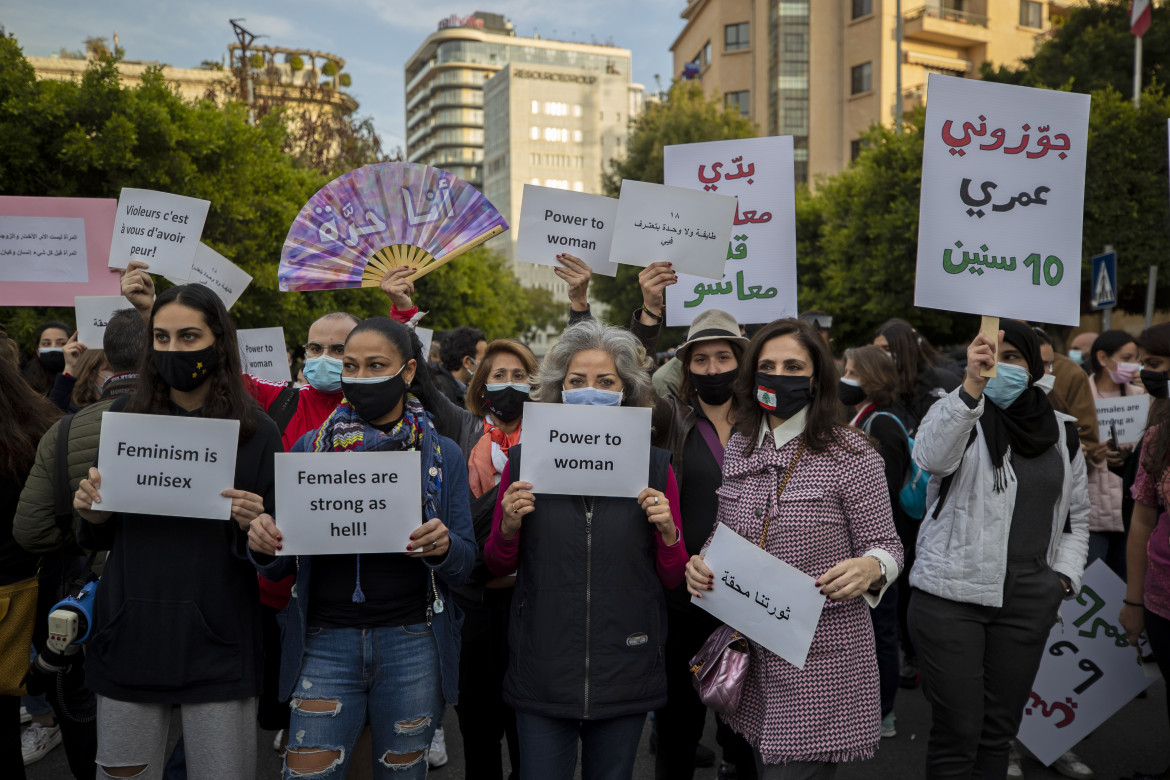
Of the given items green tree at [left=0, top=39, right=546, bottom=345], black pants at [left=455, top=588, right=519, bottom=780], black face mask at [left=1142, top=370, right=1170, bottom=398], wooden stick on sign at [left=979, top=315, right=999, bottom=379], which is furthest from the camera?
green tree at [left=0, top=39, right=546, bottom=345]

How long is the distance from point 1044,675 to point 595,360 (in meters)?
3.26

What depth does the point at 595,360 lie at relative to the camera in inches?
127

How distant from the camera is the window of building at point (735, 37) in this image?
46.2 m

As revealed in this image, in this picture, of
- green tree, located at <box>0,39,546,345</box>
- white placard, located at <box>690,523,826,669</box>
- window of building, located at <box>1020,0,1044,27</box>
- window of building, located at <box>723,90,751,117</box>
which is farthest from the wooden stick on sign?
window of building, located at <box>1020,0,1044,27</box>

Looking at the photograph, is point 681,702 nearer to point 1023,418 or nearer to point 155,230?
point 1023,418

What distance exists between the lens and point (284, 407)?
180 inches

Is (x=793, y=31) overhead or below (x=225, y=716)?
overhead

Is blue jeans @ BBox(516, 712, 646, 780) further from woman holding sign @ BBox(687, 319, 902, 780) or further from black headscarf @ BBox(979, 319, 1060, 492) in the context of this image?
black headscarf @ BBox(979, 319, 1060, 492)

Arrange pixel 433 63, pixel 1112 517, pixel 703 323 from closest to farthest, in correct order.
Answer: pixel 703 323 < pixel 1112 517 < pixel 433 63

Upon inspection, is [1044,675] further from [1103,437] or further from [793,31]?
[793,31]

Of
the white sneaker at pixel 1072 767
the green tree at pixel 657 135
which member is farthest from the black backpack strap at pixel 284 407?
the green tree at pixel 657 135

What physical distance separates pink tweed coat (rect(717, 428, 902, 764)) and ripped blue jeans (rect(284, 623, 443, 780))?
1113mm

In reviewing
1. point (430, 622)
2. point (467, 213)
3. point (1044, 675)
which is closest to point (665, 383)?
point (467, 213)

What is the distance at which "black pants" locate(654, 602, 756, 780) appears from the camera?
12.1 ft
